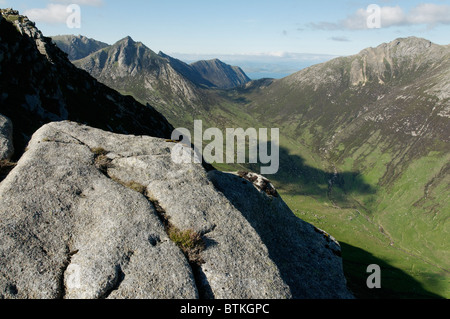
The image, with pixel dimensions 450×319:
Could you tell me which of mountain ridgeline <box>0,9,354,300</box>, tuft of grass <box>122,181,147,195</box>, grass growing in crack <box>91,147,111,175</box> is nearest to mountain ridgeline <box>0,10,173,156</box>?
mountain ridgeline <box>0,9,354,300</box>

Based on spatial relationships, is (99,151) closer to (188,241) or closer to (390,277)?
(188,241)

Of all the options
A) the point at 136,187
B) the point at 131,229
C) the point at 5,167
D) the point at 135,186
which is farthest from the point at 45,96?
the point at 131,229

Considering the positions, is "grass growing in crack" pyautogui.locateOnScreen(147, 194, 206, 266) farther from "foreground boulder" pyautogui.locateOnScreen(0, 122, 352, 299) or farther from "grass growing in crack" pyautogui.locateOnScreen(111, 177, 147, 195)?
"grass growing in crack" pyautogui.locateOnScreen(111, 177, 147, 195)

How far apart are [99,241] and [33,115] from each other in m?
46.8

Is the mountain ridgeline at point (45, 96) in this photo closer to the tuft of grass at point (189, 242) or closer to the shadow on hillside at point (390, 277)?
the tuft of grass at point (189, 242)

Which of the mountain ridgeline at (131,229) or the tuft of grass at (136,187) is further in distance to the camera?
the tuft of grass at (136,187)

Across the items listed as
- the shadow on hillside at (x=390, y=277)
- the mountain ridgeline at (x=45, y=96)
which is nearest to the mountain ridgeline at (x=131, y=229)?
the mountain ridgeline at (x=45, y=96)

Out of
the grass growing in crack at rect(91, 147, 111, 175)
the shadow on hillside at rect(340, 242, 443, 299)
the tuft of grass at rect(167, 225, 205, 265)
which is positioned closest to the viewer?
the tuft of grass at rect(167, 225, 205, 265)

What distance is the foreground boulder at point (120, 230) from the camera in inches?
672

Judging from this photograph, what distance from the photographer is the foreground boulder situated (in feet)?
56.0

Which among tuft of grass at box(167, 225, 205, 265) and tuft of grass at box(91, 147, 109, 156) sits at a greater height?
tuft of grass at box(91, 147, 109, 156)

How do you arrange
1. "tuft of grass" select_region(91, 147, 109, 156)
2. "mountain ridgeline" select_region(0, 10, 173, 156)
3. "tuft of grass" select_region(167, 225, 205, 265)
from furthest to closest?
1. "mountain ridgeline" select_region(0, 10, 173, 156)
2. "tuft of grass" select_region(91, 147, 109, 156)
3. "tuft of grass" select_region(167, 225, 205, 265)
